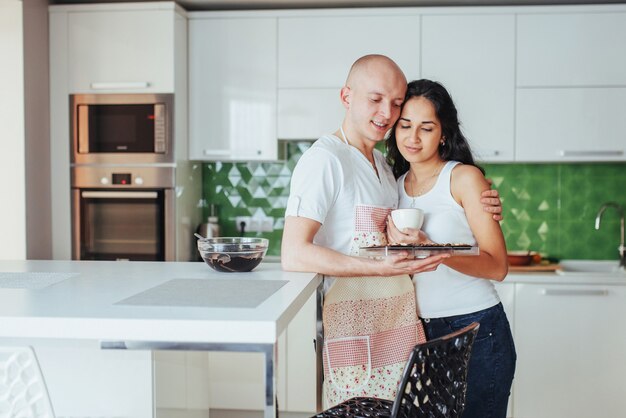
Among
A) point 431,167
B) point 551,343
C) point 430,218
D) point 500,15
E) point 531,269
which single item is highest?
point 500,15

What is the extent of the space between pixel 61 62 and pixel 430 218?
2428mm

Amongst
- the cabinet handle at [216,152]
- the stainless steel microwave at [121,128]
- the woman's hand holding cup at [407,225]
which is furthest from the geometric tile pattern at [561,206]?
the woman's hand holding cup at [407,225]

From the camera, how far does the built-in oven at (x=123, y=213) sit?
365cm

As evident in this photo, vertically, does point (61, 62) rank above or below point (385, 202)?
above

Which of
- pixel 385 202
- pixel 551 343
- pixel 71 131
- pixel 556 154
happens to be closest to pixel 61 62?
pixel 71 131

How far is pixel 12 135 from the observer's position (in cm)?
343

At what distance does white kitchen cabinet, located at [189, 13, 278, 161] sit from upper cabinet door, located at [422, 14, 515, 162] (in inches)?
33.6

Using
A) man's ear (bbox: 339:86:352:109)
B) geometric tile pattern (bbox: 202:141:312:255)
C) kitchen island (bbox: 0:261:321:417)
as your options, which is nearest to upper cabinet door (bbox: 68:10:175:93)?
geometric tile pattern (bbox: 202:141:312:255)

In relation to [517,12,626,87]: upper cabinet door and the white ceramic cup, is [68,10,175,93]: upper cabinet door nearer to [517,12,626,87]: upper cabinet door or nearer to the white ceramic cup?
[517,12,626,87]: upper cabinet door

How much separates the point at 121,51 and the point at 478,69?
1.86 metres

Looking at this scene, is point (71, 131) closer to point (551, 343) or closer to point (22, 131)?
point (22, 131)

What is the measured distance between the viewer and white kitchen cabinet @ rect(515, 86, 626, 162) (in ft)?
11.9

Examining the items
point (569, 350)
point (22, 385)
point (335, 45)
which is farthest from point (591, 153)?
point (22, 385)

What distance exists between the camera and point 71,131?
3705mm
